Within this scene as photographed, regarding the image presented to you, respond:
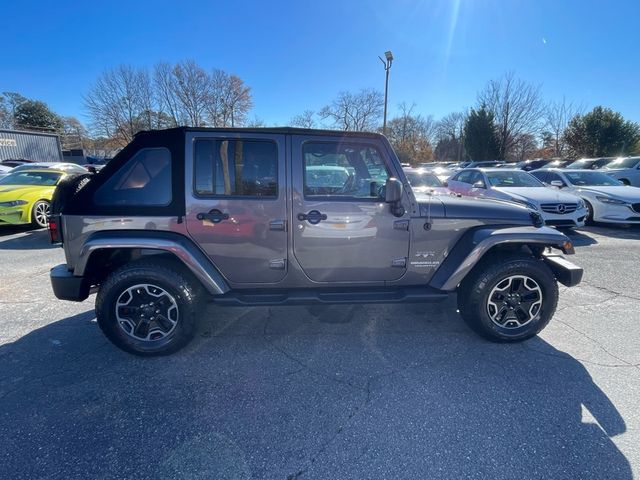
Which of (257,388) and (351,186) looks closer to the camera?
(257,388)

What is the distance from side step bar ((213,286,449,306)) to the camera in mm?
2812

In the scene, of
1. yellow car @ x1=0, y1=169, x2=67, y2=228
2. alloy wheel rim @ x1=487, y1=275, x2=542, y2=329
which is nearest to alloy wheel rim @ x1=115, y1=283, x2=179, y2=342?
alloy wheel rim @ x1=487, y1=275, x2=542, y2=329

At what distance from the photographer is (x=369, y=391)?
2352 millimetres

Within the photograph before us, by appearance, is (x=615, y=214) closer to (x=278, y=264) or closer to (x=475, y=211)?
(x=475, y=211)

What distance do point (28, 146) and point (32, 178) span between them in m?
21.0

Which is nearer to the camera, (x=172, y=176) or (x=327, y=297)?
(x=172, y=176)

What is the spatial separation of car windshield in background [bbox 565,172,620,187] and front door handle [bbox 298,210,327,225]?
9.84 m

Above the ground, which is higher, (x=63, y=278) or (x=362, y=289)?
(x=63, y=278)

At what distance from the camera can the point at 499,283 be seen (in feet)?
9.52

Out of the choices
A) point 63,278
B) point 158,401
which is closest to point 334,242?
point 158,401

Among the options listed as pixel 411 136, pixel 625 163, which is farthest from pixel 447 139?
pixel 625 163

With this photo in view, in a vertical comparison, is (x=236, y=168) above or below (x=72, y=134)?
below

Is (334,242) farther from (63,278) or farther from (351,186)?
(63,278)

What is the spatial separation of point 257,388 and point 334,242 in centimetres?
135
